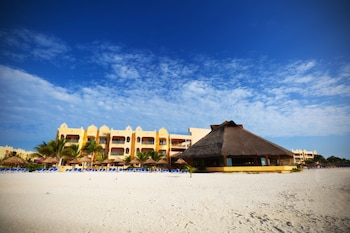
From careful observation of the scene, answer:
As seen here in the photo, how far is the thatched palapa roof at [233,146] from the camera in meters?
24.8

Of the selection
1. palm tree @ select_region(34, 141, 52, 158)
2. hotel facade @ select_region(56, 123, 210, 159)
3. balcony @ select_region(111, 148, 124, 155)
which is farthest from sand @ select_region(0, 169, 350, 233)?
balcony @ select_region(111, 148, 124, 155)

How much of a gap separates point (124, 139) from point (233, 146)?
26380 millimetres

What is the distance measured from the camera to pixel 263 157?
25766mm

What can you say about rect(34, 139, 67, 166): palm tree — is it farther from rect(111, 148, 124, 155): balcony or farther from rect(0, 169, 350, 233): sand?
rect(0, 169, 350, 233): sand

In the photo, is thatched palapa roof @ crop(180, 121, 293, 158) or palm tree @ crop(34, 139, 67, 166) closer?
thatched palapa roof @ crop(180, 121, 293, 158)

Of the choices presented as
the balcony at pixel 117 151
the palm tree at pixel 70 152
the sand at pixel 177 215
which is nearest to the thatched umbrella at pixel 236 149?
the sand at pixel 177 215

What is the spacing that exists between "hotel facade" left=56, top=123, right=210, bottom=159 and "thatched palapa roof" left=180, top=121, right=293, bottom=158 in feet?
45.0

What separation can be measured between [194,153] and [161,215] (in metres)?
24.2

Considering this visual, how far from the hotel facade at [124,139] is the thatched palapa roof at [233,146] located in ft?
45.0

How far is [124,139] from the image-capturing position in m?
44.0

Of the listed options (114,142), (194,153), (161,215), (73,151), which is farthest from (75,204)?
(114,142)

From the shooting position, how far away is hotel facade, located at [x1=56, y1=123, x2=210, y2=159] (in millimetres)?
41250

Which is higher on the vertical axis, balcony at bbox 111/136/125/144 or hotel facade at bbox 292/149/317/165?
balcony at bbox 111/136/125/144

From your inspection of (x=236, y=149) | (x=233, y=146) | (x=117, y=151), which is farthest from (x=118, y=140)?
(x=236, y=149)
